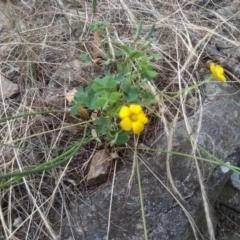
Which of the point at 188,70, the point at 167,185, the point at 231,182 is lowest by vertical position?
the point at 231,182

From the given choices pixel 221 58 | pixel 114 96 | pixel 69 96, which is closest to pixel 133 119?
pixel 114 96

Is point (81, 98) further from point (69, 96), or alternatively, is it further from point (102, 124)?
point (69, 96)

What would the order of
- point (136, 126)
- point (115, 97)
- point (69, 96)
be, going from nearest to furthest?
point (136, 126) → point (115, 97) → point (69, 96)

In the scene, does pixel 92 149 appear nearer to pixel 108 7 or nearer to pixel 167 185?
pixel 167 185

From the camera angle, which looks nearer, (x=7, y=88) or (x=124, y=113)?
(x=124, y=113)

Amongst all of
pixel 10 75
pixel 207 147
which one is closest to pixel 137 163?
pixel 207 147

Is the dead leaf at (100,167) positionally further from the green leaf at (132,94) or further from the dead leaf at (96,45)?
the dead leaf at (96,45)

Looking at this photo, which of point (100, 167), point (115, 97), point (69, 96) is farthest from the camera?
point (69, 96)
